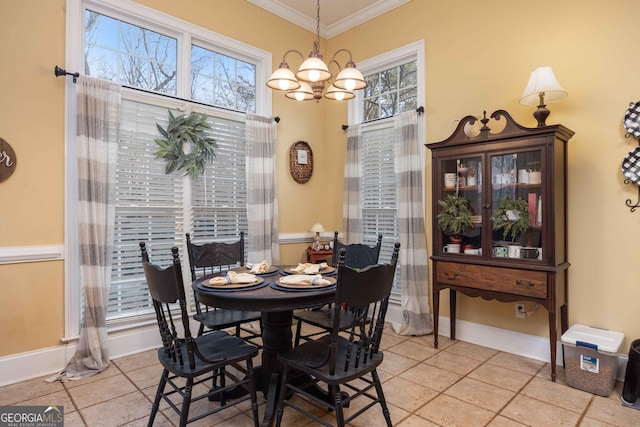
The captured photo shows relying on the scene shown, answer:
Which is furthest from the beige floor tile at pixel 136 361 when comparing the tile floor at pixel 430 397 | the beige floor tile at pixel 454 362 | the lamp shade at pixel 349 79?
the lamp shade at pixel 349 79

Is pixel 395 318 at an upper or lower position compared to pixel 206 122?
lower

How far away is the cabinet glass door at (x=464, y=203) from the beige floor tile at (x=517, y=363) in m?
0.87

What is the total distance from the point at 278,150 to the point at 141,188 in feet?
5.12

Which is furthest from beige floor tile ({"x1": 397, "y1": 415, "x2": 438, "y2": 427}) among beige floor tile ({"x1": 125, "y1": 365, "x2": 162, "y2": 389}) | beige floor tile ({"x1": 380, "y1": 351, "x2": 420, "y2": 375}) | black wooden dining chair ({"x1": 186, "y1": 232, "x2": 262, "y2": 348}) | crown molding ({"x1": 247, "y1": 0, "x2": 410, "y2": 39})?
crown molding ({"x1": 247, "y1": 0, "x2": 410, "y2": 39})

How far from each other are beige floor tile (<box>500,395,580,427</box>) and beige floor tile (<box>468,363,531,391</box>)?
0.20 metres

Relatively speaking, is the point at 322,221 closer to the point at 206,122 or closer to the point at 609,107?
the point at 206,122

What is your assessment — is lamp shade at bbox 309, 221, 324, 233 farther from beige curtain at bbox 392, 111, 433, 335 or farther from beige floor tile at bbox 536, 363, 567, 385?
beige floor tile at bbox 536, 363, 567, 385

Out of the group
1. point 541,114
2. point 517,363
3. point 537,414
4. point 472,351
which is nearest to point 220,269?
point 472,351

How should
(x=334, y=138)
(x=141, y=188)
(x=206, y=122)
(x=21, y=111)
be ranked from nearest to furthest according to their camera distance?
(x=21, y=111)
(x=141, y=188)
(x=206, y=122)
(x=334, y=138)

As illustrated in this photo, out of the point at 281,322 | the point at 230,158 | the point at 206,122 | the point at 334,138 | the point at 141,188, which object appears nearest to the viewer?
the point at 281,322

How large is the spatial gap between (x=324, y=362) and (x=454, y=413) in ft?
3.28

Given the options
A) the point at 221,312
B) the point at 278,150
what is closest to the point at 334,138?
the point at 278,150

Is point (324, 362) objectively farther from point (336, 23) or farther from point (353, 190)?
point (336, 23)

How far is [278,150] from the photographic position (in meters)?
4.23
